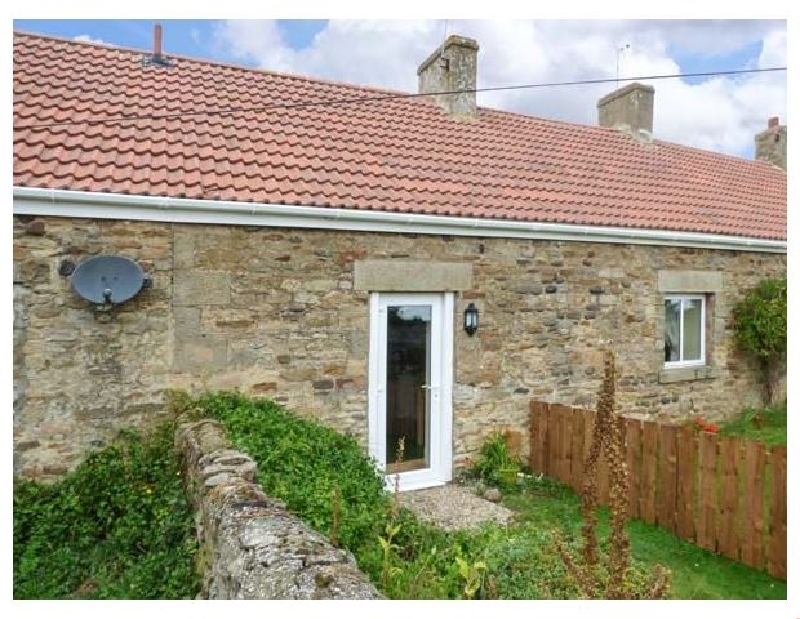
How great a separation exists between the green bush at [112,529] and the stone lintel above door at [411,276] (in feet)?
8.54

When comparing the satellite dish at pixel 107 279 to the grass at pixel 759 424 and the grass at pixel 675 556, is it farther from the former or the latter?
the grass at pixel 759 424

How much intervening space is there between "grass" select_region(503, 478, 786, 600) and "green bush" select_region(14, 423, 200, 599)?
10.6 feet

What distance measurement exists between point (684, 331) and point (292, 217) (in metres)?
6.39

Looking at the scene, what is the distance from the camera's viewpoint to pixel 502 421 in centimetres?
686

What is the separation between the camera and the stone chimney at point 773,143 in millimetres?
12727

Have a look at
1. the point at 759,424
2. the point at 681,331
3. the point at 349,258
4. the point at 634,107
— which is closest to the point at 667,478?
the point at 681,331

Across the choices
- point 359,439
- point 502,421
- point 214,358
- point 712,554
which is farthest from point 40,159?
point 712,554

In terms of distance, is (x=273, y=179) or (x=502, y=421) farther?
(x=502, y=421)

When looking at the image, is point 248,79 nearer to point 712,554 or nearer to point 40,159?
point 40,159

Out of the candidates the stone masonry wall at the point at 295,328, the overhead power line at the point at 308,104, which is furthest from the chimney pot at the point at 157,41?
the stone masonry wall at the point at 295,328

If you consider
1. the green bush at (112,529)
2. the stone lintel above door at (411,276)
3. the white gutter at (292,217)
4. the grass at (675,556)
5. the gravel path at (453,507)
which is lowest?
the grass at (675,556)

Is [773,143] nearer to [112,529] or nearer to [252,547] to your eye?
[252,547]

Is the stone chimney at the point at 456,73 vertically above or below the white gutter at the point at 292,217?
above
